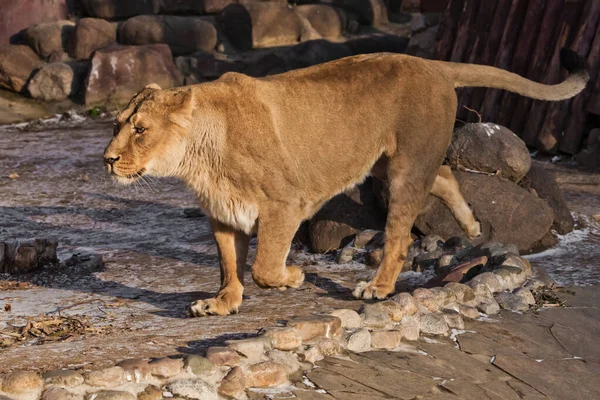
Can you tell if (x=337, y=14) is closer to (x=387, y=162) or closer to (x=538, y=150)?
(x=538, y=150)

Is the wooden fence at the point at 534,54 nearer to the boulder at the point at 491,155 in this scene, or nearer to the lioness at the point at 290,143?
the boulder at the point at 491,155

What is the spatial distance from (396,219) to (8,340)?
274 centimetres

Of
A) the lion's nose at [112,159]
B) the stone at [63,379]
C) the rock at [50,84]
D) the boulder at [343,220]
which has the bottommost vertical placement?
the rock at [50,84]

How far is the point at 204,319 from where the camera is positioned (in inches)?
240

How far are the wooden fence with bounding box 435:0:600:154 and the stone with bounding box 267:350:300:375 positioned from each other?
7.68 meters

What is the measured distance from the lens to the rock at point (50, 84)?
15.4m

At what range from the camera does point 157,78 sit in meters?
15.7

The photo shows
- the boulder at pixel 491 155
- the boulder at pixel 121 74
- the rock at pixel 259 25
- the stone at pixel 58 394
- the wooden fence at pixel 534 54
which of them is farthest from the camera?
the rock at pixel 259 25

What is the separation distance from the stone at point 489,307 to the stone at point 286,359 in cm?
171

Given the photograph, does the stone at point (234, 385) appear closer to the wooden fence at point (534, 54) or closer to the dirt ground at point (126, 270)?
the dirt ground at point (126, 270)

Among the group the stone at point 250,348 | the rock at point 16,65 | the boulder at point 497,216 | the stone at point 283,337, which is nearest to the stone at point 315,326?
the stone at point 283,337

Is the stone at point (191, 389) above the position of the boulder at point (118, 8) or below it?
above

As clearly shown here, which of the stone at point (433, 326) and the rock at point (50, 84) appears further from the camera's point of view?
the rock at point (50, 84)

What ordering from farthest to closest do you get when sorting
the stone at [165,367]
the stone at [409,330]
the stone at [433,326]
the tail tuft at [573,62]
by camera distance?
the tail tuft at [573,62] → the stone at [433,326] → the stone at [409,330] → the stone at [165,367]
